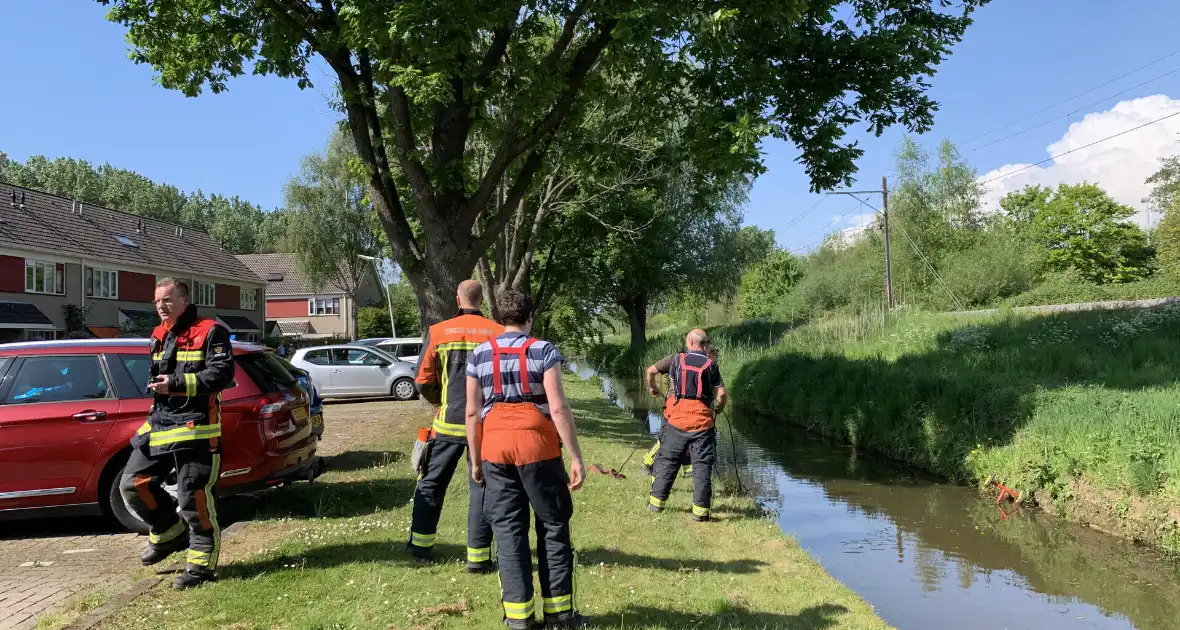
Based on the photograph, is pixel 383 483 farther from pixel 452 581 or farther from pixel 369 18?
pixel 369 18

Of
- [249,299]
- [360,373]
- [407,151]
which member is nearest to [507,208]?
[407,151]

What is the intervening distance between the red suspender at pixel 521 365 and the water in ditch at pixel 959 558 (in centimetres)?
422

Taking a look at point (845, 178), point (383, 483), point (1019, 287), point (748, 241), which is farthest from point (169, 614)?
point (1019, 287)

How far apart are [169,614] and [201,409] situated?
1207 millimetres

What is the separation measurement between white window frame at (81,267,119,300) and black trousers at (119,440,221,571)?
34488 millimetres

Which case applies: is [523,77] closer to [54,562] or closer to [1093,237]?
[54,562]

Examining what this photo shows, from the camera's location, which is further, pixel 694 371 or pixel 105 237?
pixel 105 237

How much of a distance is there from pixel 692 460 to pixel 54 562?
5357mm

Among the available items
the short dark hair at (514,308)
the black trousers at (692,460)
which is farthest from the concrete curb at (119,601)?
the black trousers at (692,460)

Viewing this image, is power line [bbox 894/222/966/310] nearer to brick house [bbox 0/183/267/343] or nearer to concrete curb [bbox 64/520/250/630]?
brick house [bbox 0/183/267/343]

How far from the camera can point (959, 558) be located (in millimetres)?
8414

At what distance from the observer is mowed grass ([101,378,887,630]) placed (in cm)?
467

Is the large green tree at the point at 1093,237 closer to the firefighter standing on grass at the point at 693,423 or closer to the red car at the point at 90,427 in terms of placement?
the firefighter standing on grass at the point at 693,423

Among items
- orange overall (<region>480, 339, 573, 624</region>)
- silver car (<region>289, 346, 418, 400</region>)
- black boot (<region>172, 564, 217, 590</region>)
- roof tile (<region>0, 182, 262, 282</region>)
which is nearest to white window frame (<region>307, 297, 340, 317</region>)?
roof tile (<region>0, 182, 262, 282</region>)
